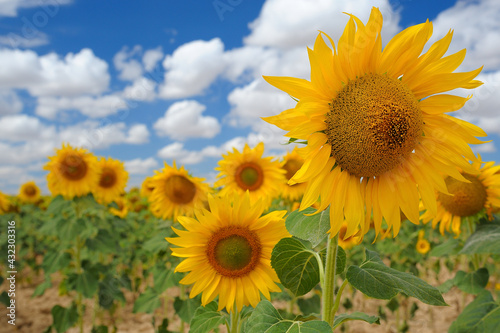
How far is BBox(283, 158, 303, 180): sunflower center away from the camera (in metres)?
4.70

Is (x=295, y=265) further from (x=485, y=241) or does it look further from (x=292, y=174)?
(x=292, y=174)

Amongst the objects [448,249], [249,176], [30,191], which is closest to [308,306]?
[448,249]

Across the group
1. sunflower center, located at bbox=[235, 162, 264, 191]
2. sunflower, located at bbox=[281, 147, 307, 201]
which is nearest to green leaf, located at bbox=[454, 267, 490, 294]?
sunflower, located at bbox=[281, 147, 307, 201]

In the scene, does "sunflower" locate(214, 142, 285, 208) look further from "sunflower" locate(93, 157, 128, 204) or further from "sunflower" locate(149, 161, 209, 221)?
"sunflower" locate(93, 157, 128, 204)

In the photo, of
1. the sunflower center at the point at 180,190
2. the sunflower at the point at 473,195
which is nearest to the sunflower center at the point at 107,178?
the sunflower center at the point at 180,190

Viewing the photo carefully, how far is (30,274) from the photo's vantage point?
8.90 m

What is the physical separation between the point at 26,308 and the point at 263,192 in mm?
5156

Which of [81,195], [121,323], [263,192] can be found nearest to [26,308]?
[121,323]

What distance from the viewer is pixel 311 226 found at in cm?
148

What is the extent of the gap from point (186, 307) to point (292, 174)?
1.95 metres

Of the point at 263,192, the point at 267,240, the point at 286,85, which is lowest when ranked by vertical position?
the point at 267,240

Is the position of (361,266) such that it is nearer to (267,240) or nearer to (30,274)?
(267,240)

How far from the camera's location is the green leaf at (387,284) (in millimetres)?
1442

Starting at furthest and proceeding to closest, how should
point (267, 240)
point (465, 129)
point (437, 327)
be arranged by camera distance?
point (437, 327) → point (267, 240) → point (465, 129)
